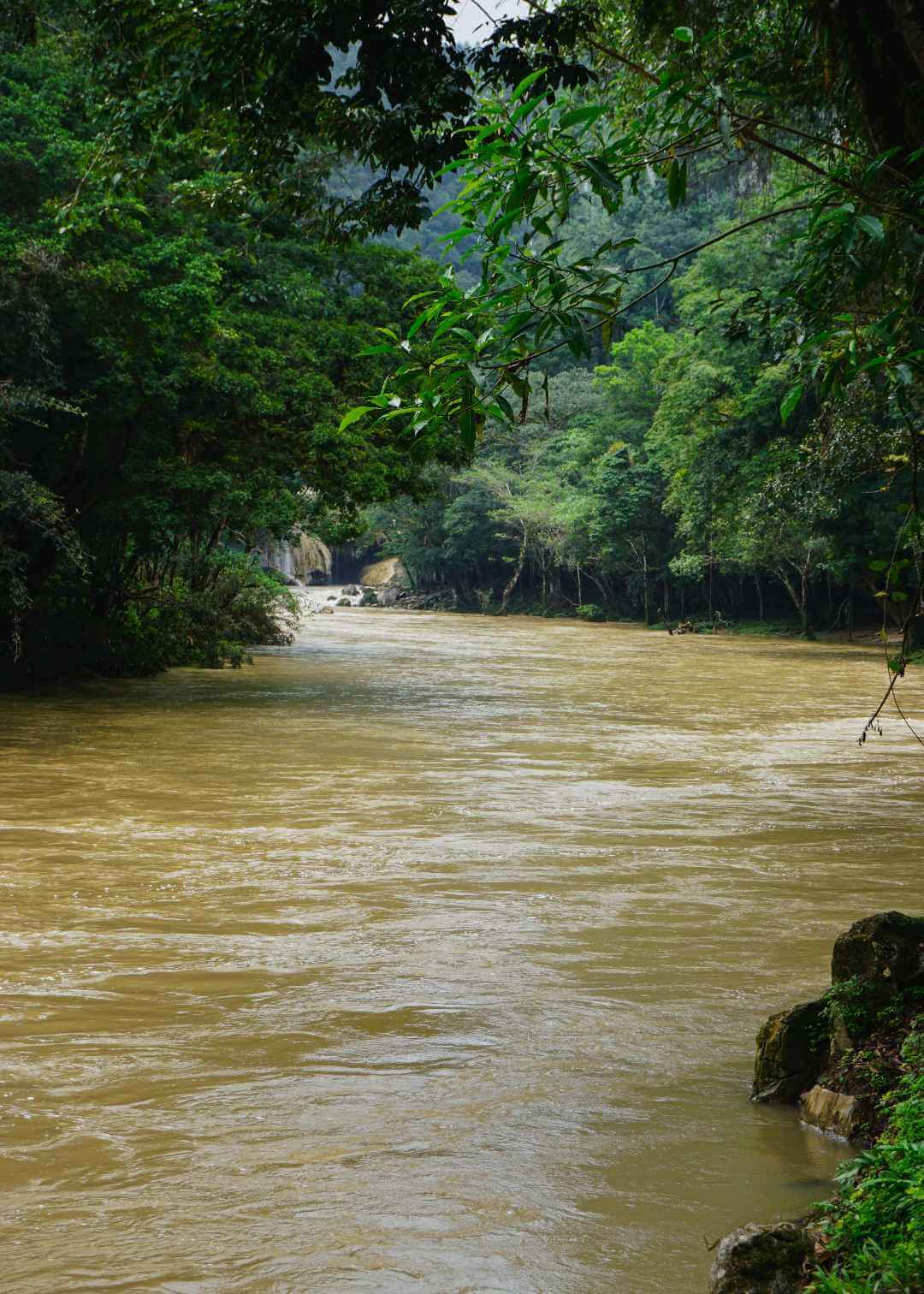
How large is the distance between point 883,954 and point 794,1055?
17.3 inches

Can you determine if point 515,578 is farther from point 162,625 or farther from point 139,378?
point 139,378

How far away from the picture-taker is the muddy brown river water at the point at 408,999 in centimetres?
326

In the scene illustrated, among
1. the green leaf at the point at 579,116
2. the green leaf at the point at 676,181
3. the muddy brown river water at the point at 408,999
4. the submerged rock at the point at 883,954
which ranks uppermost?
the green leaf at the point at 579,116

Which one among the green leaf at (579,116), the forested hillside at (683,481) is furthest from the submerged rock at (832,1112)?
the green leaf at (579,116)

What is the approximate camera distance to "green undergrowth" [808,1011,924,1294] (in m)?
2.33

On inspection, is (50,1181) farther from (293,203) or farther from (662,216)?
(662,216)

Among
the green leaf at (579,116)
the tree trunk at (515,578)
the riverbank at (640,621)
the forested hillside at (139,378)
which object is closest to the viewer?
the green leaf at (579,116)

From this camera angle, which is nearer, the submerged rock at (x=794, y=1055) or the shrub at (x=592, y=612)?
the submerged rock at (x=794, y=1055)

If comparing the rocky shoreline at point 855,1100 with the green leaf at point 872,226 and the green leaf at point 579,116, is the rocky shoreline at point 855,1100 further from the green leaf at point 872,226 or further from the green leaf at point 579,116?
the green leaf at point 579,116

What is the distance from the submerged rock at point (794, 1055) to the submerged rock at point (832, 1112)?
79 mm

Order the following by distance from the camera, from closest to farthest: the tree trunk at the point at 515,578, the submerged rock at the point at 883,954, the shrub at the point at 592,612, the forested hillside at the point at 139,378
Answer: the submerged rock at the point at 883,954
the forested hillside at the point at 139,378
the shrub at the point at 592,612
the tree trunk at the point at 515,578

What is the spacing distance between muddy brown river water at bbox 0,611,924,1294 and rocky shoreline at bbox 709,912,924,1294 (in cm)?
15

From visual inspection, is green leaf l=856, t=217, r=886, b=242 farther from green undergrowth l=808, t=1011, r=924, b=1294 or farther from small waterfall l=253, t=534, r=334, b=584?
small waterfall l=253, t=534, r=334, b=584

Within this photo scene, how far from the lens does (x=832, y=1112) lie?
12.5 ft
